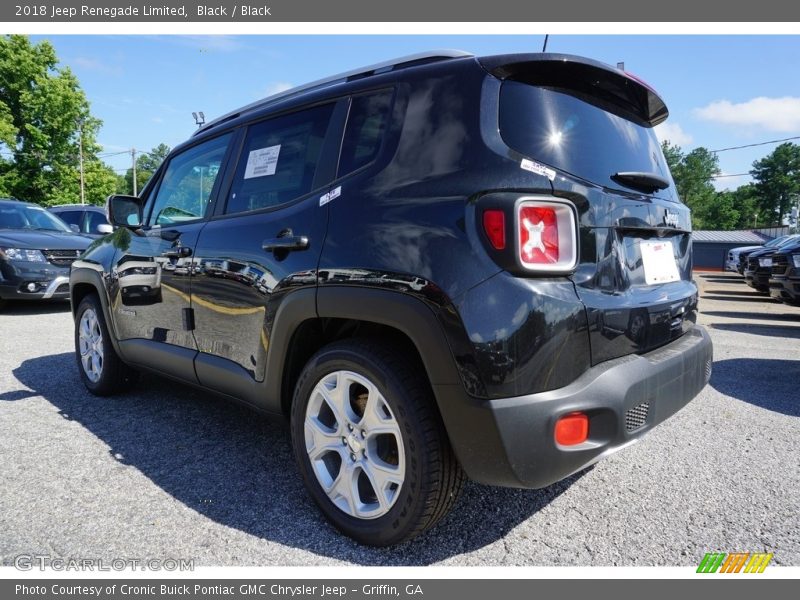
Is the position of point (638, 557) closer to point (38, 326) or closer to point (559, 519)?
point (559, 519)

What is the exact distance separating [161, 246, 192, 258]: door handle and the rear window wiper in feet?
7.38

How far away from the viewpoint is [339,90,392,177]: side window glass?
214 cm

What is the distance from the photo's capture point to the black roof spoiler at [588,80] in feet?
6.20

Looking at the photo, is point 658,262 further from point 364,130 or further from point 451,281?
point 364,130

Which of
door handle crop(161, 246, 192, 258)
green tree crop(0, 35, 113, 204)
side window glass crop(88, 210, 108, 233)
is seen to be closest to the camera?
door handle crop(161, 246, 192, 258)

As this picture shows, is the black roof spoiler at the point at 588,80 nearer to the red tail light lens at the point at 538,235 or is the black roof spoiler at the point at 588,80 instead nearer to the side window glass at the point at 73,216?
the red tail light lens at the point at 538,235

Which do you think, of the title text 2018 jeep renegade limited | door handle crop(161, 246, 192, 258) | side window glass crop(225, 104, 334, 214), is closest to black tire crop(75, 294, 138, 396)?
door handle crop(161, 246, 192, 258)

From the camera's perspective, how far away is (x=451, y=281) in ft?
5.65

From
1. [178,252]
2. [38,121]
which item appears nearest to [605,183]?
[178,252]

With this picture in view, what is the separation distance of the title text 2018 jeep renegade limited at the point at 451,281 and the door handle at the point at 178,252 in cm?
25

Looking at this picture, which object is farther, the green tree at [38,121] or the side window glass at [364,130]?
the green tree at [38,121]

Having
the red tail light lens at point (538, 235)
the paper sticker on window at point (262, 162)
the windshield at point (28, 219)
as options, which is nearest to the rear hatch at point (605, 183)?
the red tail light lens at point (538, 235)

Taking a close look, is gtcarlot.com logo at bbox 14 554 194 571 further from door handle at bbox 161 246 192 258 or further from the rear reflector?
door handle at bbox 161 246 192 258

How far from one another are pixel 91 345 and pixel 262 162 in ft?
7.97
